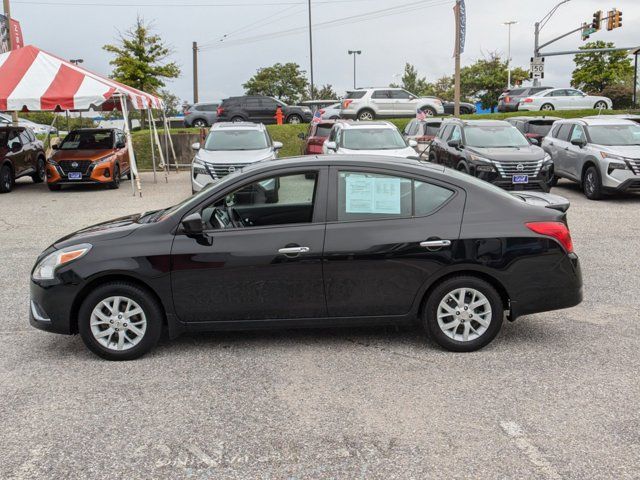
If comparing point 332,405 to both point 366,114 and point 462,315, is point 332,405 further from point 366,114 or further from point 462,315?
point 366,114

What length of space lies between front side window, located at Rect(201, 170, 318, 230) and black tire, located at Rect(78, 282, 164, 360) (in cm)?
70

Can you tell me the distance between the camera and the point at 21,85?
15453 mm

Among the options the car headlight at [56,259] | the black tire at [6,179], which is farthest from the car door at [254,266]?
the black tire at [6,179]

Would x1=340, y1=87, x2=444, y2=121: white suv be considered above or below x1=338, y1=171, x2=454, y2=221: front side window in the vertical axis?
above

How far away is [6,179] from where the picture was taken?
17.0m

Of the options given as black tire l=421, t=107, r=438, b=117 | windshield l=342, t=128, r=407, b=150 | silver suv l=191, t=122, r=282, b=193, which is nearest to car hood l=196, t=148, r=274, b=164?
silver suv l=191, t=122, r=282, b=193

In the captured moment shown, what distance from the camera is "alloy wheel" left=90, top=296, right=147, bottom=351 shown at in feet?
15.8

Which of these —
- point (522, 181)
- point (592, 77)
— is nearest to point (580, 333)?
point (522, 181)

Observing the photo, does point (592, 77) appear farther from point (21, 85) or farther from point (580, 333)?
point (580, 333)

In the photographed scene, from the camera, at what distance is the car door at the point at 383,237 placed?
4809 mm

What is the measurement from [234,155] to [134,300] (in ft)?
32.5

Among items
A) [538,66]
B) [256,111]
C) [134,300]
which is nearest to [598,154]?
[134,300]

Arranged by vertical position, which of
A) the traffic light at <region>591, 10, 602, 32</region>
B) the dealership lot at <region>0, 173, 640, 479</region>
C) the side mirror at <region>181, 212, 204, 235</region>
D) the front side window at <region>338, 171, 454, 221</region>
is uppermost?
the traffic light at <region>591, 10, 602, 32</region>

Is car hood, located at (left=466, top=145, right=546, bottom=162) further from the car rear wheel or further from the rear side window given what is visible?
the rear side window
